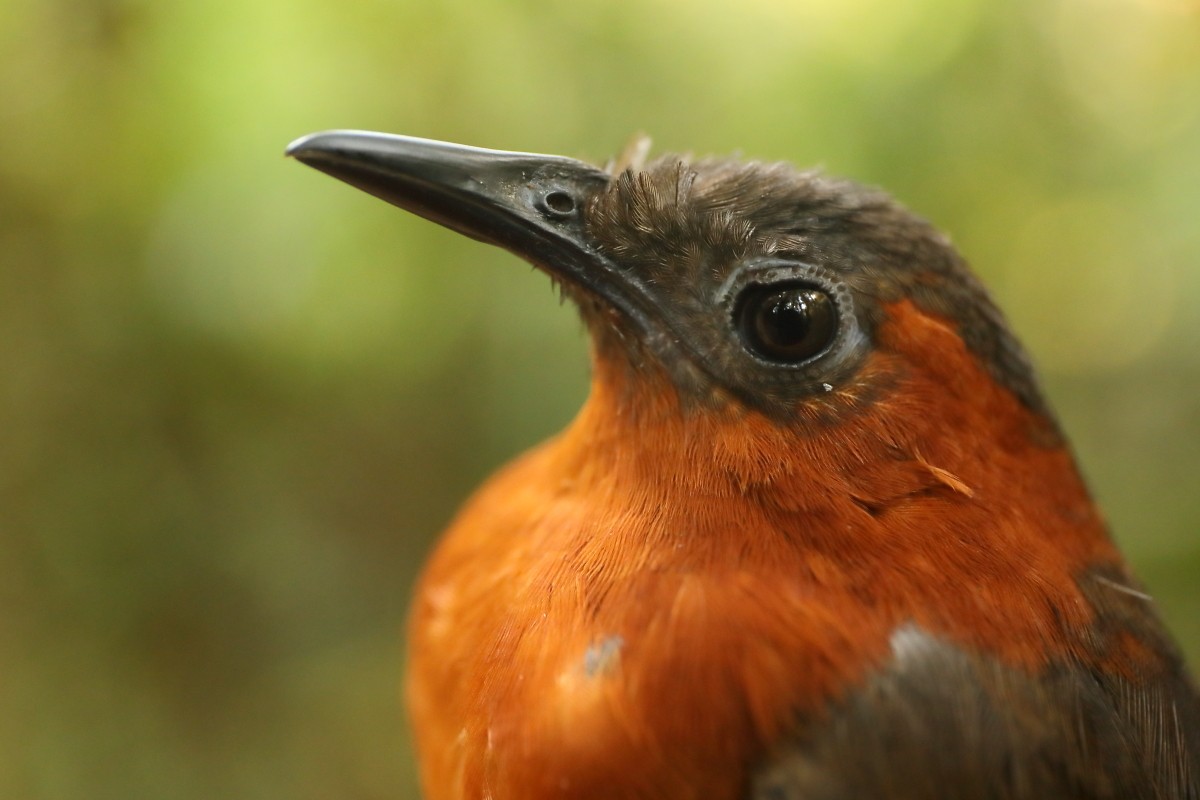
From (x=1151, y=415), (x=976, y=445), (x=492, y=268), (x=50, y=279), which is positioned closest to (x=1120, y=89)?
(x=1151, y=415)

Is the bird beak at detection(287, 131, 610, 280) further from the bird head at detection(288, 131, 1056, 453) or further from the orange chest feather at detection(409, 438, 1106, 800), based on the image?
the orange chest feather at detection(409, 438, 1106, 800)

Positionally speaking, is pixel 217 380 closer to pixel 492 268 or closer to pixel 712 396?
pixel 492 268

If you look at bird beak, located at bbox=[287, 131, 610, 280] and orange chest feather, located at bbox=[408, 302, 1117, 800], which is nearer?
orange chest feather, located at bbox=[408, 302, 1117, 800]

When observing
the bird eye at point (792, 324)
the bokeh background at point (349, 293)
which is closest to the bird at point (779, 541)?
the bird eye at point (792, 324)

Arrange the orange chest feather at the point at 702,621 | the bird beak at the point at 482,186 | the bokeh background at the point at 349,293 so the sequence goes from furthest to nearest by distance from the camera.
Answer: the bokeh background at the point at 349,293
the bird beak at the point at 482,186
the orange chest feather at the point at 702,621

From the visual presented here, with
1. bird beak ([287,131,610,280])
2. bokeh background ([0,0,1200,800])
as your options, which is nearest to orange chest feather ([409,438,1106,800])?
bird beak ([287,131,610,280])

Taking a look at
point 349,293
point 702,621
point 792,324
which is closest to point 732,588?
point 702,621

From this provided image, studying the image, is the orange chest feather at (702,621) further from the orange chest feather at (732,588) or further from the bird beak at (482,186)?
the bird beak at (482,186)
